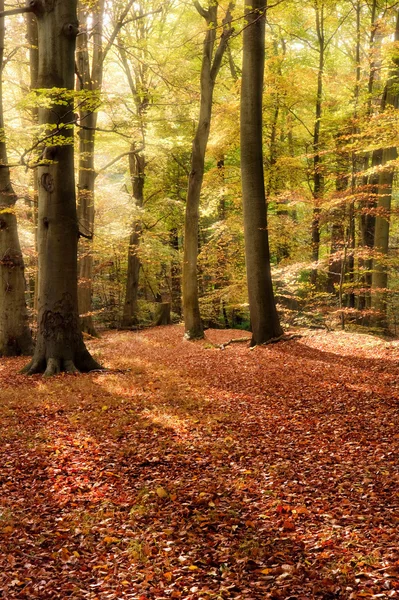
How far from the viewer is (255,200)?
11.1m

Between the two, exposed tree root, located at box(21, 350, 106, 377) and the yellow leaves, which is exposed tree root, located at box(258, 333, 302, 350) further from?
the yellow leaves

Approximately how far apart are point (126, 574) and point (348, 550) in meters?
1.56

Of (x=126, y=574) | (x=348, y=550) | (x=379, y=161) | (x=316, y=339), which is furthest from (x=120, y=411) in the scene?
(x=379, y=161)

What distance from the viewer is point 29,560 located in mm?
3400

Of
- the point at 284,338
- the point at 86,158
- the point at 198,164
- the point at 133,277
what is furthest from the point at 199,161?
the point at 133,277

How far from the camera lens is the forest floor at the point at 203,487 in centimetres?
316

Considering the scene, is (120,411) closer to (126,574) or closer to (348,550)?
(126,574)

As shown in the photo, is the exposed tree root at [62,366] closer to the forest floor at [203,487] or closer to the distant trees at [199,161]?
the distant trees at [199,161]

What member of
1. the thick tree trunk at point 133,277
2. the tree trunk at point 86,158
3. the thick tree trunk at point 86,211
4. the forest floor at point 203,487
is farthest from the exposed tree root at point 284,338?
the thick tree trunk at point 133,277

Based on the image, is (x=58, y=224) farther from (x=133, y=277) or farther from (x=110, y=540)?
(x=133, y=277)

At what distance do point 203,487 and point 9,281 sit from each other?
9.08 m

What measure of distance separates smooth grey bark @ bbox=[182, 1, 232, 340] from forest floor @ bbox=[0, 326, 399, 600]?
20.0ft

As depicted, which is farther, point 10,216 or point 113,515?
point 10,216

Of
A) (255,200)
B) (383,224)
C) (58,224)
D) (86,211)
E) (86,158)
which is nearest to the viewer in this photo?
(58,224)
